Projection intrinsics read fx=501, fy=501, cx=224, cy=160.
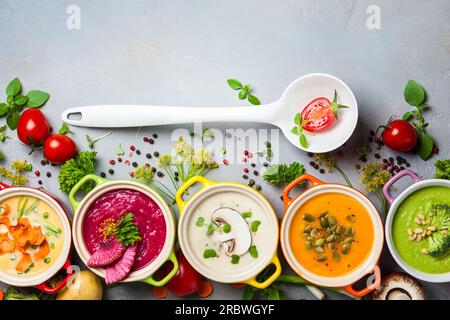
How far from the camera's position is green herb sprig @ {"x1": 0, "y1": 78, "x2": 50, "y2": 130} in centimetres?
241

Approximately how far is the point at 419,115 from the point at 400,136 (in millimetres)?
198

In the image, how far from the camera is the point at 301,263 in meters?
2.16

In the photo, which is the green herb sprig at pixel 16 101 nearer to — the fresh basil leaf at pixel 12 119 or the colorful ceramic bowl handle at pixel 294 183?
the fresh basil leaf at pixel 12 119

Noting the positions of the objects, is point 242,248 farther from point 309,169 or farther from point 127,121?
point 127,121

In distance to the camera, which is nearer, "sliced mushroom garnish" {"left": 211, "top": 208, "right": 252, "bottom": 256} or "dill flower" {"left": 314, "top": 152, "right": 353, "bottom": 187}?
"sliced mushroom garnish" {"left": 211, "top": 208, "right": 252, "bottom": 256}

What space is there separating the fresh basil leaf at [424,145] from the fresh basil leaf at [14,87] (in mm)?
1919

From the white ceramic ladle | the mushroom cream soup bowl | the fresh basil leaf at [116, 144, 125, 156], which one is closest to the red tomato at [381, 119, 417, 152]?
the white ceramic ladle

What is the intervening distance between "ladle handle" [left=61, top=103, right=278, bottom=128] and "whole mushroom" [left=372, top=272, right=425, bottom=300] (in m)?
0.89

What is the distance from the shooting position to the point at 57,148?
7.49 feet

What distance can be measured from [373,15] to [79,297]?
188 cm

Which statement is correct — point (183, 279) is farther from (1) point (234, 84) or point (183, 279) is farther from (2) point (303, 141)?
(1) point (234, 84)

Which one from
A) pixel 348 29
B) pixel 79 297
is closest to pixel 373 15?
pixel 348 29

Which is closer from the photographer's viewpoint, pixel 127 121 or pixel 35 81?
pixel 127 121

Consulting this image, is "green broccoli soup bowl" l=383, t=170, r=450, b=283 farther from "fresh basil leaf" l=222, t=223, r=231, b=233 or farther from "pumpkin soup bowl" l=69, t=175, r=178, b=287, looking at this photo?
"pumpkin soup bowl" l=69, t=175, r=178, b=287
